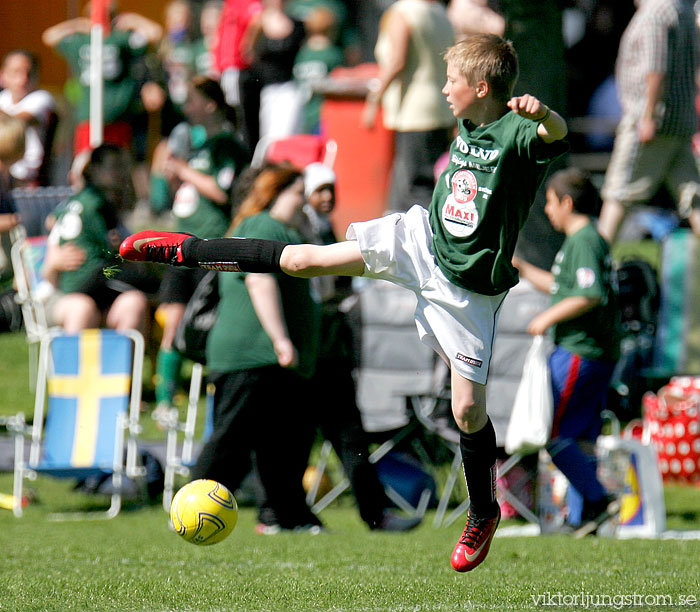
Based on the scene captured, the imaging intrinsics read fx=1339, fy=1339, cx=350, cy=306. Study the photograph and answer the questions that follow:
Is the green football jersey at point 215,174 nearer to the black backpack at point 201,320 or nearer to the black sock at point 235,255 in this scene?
the black backpack at point 201,320

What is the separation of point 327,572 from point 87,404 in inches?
145

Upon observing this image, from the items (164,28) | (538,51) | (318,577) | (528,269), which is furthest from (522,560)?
(164,28)

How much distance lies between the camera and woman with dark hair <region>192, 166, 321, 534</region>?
7.47 metres

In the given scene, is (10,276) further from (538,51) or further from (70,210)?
(538,51)

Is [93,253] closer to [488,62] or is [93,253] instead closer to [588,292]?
[588,292]

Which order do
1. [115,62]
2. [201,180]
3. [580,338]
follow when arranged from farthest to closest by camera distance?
[115,62] → [201,180] → [580,338]

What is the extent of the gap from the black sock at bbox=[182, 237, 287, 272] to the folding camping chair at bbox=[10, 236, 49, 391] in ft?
17.2

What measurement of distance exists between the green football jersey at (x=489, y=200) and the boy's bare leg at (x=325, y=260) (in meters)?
0.34

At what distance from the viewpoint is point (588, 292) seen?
7570 mm

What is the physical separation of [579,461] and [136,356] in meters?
3.31

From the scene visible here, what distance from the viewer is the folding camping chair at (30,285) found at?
10719 mm

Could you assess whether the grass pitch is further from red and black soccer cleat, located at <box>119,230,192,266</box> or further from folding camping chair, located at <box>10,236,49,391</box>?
folding camping chair, located at <box>10,236,49,391</box>

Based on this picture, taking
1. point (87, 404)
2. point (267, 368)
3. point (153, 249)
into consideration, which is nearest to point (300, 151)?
point (87, 404)

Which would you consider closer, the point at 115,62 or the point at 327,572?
the point at 327,572
